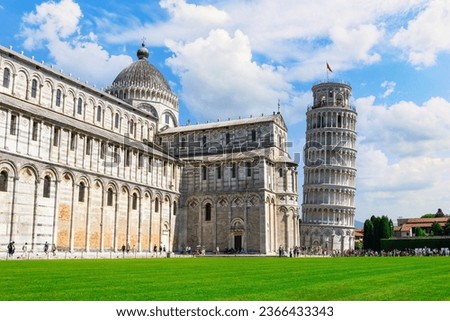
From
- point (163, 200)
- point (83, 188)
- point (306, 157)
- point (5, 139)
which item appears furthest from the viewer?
point (306, 157)

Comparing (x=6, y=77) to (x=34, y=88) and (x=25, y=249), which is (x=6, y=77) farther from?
(x=25, y=249)

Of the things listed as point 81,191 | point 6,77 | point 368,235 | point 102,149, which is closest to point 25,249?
point 81,191

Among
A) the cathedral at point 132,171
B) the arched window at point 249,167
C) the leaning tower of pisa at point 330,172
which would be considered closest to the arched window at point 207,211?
the cathedral at point 132,171

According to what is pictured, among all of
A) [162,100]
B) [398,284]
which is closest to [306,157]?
[162,100]

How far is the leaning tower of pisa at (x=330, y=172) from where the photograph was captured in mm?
89062

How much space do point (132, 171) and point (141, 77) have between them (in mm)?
22439

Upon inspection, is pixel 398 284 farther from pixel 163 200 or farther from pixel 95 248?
pixel 163 200

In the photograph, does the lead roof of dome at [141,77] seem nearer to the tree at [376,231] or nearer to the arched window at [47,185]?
the arched window at [47,185]

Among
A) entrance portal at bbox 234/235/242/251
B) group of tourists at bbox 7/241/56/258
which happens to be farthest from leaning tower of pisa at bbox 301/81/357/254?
group of tourists at bbox 7/241/56/258

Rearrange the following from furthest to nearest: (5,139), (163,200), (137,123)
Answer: (137,123)
(163,200)
(5,139)

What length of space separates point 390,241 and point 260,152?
34.0 m

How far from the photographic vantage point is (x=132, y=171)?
50.4m

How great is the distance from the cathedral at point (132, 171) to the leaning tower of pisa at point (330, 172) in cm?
2856

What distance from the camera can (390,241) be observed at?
79.9 meters
